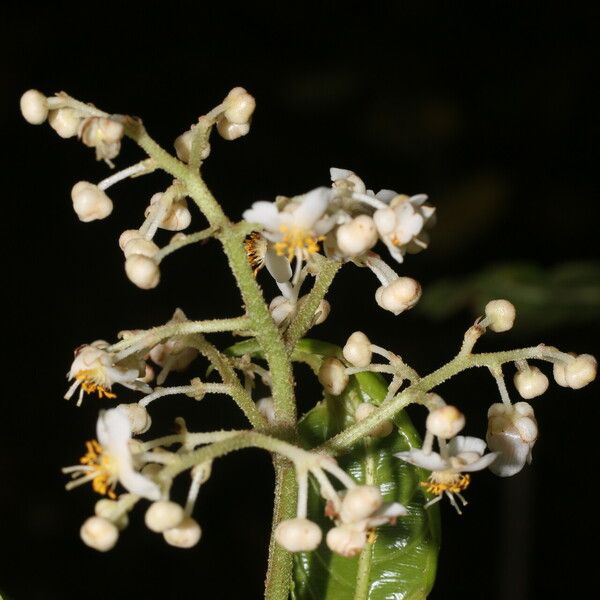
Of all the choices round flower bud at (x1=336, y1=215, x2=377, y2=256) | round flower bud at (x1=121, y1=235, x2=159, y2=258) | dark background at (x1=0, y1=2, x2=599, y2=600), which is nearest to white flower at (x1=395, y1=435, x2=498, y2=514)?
round flower bud at (x1=336, y1=215, x2=377, y2=256)

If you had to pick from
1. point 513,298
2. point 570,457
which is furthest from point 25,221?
point 570,457

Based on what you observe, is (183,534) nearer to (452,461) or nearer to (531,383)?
(452,461)

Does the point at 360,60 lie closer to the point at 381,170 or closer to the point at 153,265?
→ the point at 381,170

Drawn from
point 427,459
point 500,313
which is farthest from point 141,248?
point 500,313

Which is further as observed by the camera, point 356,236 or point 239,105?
point 239,105

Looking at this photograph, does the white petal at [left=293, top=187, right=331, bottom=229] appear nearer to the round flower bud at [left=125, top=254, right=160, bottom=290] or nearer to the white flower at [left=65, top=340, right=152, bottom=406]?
the round flower bud at [left=125, top=254, right=160, bottom=290]

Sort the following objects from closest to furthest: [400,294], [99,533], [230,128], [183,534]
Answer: [99,533] → [183,534] → [400,294] → [230,128]

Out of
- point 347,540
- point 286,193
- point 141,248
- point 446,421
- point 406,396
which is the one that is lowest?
point 347,540
